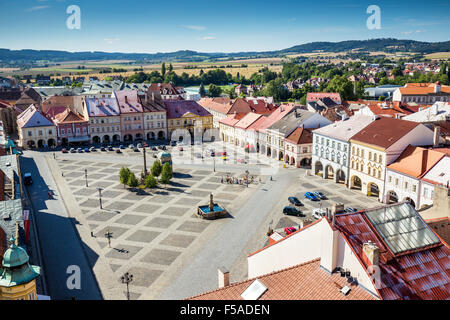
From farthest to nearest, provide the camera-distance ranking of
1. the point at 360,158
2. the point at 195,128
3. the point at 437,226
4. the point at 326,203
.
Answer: the point at 195,128
the point at 360,158
the point at 326,203
the point at 437,226

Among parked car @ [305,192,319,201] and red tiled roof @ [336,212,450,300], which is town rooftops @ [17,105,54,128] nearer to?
parked car @ [305,192,319,201]

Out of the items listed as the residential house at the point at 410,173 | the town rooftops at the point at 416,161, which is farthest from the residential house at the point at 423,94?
the residential house at the point at 410,173

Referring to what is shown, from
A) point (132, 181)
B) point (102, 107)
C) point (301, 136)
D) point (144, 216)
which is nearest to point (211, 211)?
point (144, 216)

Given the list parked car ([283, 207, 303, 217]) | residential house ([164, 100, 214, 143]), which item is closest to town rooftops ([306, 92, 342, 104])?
residential house ([164, 100, 214, 143])

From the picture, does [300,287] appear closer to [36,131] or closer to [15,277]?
[15,277]

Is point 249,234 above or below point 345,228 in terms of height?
below

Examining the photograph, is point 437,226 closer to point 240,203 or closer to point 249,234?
point 249,234
